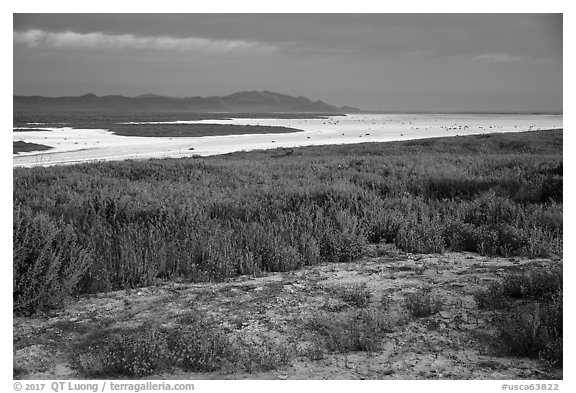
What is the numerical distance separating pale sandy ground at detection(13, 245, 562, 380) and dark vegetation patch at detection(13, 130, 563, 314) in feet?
1.23

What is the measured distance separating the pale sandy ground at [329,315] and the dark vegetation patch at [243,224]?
1.23 ft

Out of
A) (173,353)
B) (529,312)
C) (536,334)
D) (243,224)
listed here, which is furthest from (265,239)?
(536,334)

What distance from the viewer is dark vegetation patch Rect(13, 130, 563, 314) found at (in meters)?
6.68

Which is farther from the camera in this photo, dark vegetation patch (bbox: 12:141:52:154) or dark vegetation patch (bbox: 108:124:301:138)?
dark vegetation patch (bbox: 108:124:301:138)

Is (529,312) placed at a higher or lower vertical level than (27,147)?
lower

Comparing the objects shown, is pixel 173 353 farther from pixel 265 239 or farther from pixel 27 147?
pixel 27 147

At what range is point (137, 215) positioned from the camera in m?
10.8

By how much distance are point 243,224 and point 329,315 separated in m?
3.88

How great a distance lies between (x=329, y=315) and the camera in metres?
5.55

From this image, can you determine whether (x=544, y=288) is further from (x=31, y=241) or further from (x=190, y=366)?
(x=31, y=241)

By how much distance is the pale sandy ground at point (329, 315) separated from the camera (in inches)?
177

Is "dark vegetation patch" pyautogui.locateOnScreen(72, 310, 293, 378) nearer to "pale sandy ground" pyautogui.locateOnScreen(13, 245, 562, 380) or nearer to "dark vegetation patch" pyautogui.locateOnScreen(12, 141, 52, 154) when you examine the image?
"pale sandy ground" pyautogui.locateOnScreen(13, 245, 562, 380)

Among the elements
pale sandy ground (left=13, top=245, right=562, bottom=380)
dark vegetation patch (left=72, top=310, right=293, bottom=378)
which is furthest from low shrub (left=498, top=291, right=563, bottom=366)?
dark vegetation patch (left=72, top=310, right=293, bottom=378)
